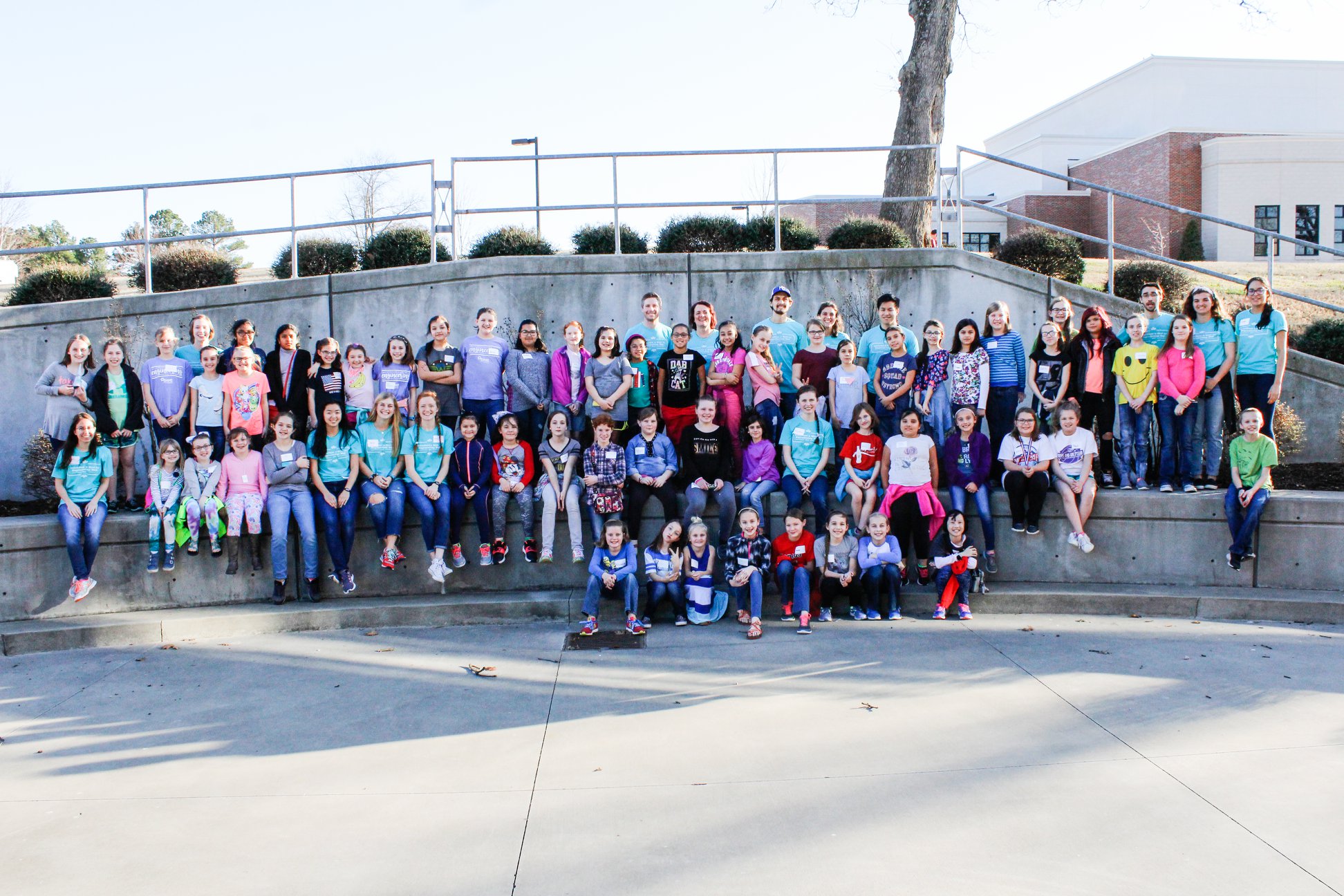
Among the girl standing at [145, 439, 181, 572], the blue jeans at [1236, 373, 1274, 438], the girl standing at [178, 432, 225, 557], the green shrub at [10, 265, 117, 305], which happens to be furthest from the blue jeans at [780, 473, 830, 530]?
the green shrub at [10, 265, 117, 305]

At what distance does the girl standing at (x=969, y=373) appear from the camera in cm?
868

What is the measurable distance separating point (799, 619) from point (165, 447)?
17.1 ft

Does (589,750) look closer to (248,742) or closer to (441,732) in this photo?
(441,732)

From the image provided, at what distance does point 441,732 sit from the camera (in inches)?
214

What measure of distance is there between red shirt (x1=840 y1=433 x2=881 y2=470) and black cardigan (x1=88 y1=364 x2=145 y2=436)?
609 centimetres

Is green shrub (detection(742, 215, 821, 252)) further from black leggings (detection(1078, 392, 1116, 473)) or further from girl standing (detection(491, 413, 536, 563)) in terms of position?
girl standing (detection(491, 413, 536, 563))

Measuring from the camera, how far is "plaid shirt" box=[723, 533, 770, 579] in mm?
7727


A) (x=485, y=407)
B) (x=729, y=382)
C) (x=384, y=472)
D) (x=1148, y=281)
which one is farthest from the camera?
(x=1148, y=281)

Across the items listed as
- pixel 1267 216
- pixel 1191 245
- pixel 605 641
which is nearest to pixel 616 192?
pixel 605 641

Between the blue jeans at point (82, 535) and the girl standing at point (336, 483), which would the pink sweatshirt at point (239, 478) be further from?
the blue jeans at point (82, 535)

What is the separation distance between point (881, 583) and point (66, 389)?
277 inches

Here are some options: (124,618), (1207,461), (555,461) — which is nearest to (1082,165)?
(1207,461)

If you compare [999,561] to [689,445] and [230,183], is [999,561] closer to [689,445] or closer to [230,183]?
[689,445]

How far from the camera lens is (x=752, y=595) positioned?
755 cm
